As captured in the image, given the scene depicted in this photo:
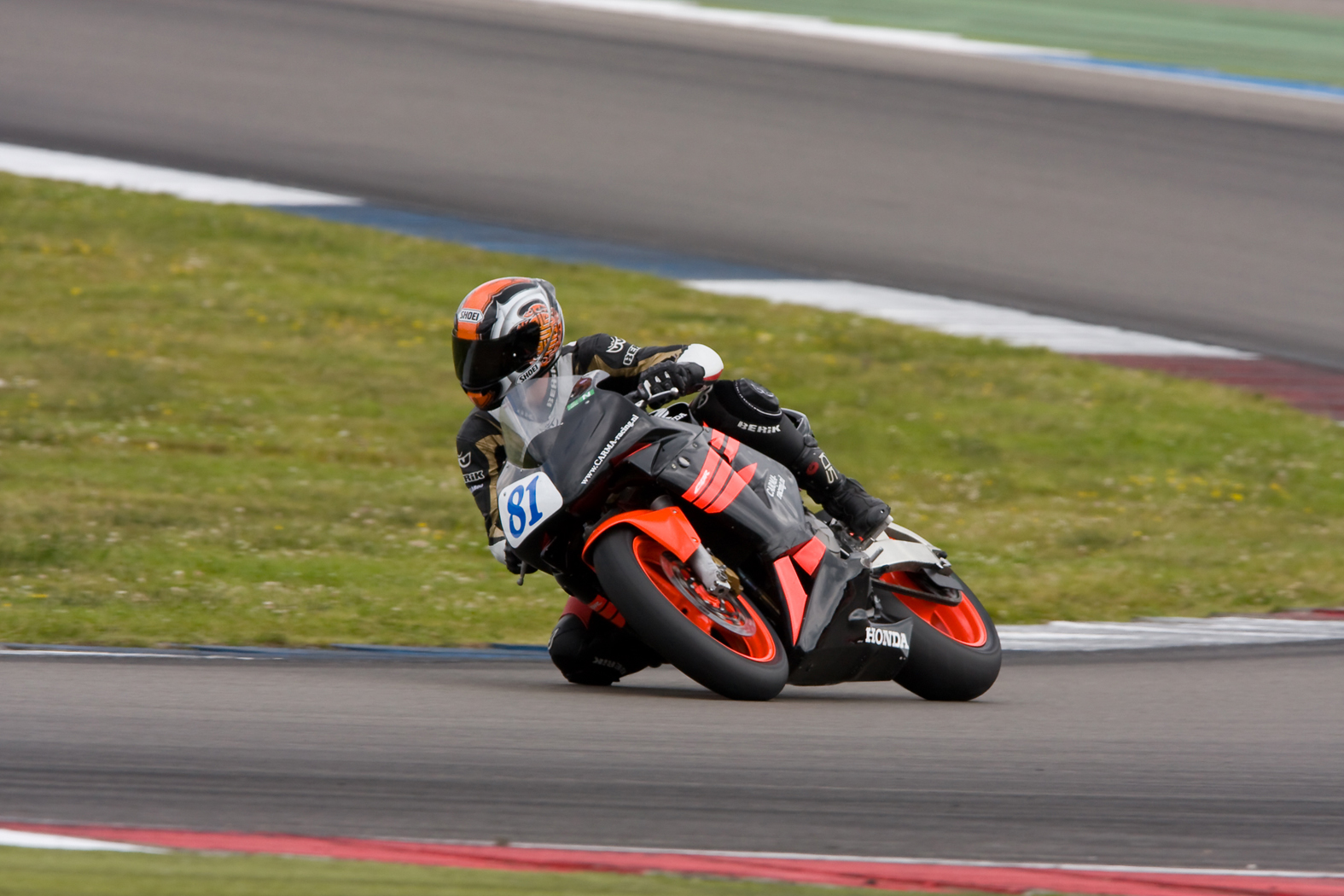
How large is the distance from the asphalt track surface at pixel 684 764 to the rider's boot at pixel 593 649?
95mm

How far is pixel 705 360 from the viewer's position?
6.13 m

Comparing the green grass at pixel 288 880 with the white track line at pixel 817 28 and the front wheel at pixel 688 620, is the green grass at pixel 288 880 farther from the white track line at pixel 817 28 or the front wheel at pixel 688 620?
the white track line at pixel 817 28

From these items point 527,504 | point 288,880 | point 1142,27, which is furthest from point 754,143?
point 288,880

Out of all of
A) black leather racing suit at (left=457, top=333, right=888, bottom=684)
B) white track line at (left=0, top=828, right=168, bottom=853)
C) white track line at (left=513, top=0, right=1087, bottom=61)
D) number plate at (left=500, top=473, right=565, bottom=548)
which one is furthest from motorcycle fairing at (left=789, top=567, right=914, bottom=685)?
white track line at (left=513, top=0, right=1087, bottom=61)

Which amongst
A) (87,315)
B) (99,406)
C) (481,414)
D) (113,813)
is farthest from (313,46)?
(113,813)

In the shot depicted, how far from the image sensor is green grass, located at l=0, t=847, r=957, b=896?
3672 mm

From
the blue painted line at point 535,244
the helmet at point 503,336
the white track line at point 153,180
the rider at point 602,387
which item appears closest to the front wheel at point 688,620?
the rider at point 602,387

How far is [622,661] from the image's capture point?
247 inches

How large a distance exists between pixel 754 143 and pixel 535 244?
3.66 m

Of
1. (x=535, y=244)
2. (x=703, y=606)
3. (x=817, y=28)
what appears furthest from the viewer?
(x=817, y=28)

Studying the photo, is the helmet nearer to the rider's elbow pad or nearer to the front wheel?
the rider's elbow pad

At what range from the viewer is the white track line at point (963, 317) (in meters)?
14.2

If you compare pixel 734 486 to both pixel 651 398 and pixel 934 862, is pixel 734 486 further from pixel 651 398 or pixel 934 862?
pixel 934 862

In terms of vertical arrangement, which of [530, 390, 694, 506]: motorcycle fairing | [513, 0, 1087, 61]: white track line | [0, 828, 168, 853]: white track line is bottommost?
[0, 828, 168, 853]: white track line
